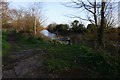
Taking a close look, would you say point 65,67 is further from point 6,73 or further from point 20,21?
point 20,21

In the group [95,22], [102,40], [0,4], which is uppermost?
[0,4]

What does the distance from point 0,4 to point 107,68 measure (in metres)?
21.7

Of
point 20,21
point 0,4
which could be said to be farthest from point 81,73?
point 20,21

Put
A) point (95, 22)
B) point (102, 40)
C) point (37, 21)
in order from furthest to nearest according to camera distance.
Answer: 1. point (37, 21)
2. point (95, 22)
3. point (102, 40)

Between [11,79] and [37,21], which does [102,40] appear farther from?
[37,21]

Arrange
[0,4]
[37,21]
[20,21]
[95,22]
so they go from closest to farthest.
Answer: [95,22]
[0,4]
[37,21]
[20,21]

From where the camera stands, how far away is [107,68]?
865 cm

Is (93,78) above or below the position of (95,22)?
below

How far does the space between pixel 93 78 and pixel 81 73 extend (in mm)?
538

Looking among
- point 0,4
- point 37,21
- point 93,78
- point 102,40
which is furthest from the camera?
point 37,21

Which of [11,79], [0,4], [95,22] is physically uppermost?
[0,4]

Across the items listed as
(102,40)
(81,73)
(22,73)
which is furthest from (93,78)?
(102,40)

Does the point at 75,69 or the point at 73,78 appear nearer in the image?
the point at 73,78

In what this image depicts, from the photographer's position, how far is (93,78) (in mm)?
7965
